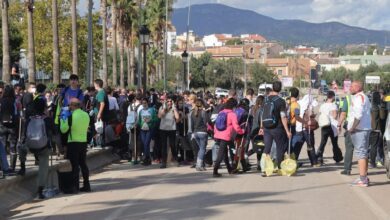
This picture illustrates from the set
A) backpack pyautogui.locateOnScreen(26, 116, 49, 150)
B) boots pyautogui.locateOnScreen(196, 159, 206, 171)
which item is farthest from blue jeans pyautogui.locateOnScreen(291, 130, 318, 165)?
backpack pyautogui.locateOnScreen(26, 116, 49, 150)

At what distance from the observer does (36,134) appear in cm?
1109

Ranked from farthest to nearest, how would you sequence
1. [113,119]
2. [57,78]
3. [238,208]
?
[57,78] → [113,119] → [238,208]

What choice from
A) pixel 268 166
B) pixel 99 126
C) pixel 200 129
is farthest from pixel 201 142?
pixel 99 126

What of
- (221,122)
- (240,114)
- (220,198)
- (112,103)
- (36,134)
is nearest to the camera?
(220,198)

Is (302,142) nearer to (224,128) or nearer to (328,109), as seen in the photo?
(328,109)

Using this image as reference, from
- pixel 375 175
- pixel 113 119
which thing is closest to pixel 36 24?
pixel 113 119

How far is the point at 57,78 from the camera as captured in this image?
31.6m

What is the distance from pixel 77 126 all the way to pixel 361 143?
215 inches

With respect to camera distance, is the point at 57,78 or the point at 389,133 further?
the point at 57,78

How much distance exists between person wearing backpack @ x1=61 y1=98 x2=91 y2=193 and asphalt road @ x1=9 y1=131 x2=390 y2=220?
0.52 meters

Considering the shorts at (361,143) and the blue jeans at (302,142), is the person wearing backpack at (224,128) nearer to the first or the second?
the blue jeans at (302,142)

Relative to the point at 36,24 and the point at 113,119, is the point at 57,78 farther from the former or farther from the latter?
the point at 36,24

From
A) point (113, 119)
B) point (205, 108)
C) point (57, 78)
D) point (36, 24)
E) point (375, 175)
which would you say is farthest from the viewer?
point (36, 24)

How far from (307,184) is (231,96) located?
320 cm
